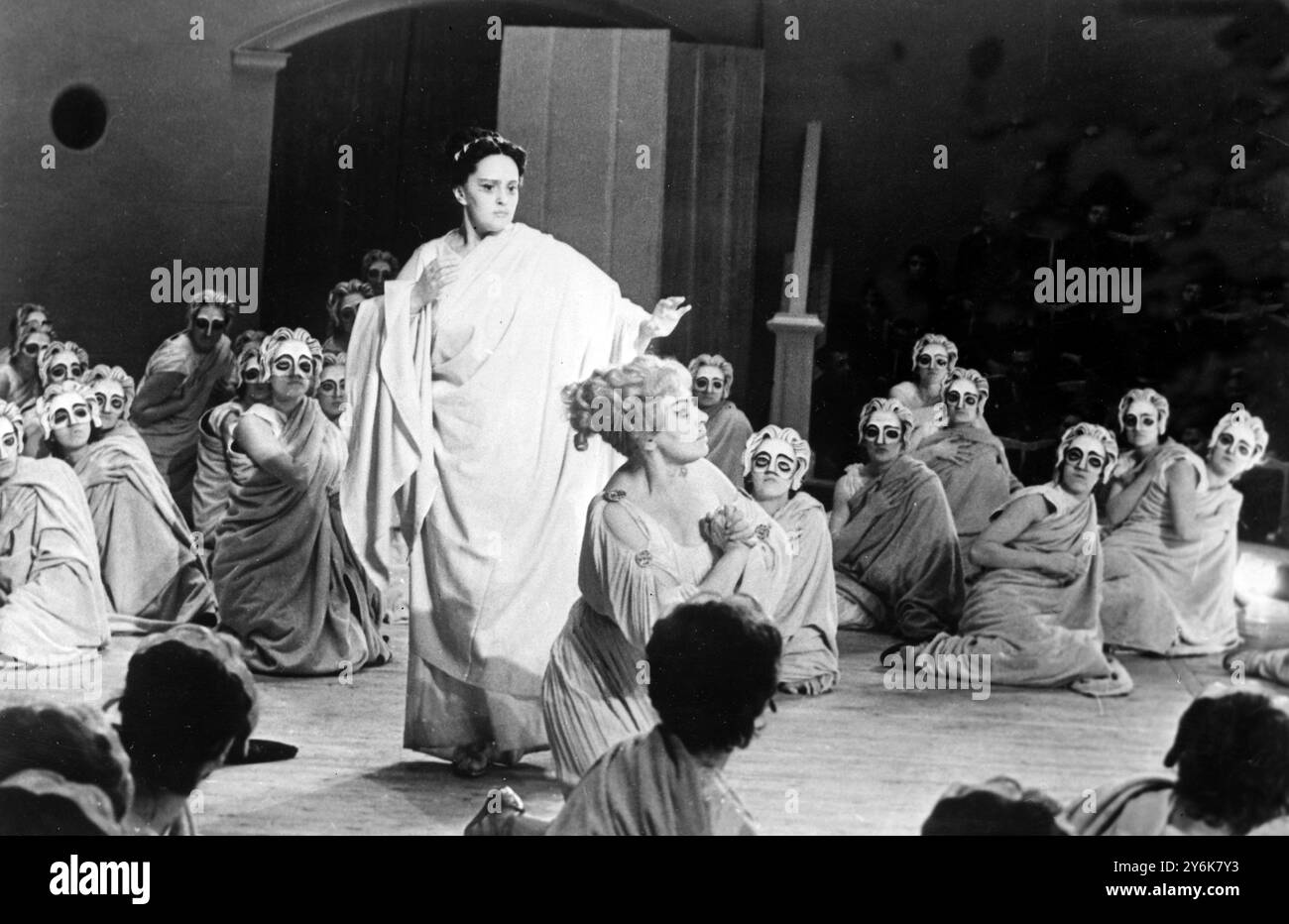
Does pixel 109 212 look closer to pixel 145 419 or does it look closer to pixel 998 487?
pixel 145 419

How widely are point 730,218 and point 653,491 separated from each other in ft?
3.80

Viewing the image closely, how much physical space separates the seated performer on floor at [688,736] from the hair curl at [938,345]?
1.21m

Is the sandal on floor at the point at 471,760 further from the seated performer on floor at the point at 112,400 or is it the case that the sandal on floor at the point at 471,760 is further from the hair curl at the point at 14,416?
the hair curl at the point at 14,416

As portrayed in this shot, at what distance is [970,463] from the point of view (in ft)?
21.0

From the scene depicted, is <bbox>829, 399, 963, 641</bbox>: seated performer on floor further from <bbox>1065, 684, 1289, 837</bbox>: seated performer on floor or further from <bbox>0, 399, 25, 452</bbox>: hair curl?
<bbox>0, 399, 25, 452</bbox>: hair curl

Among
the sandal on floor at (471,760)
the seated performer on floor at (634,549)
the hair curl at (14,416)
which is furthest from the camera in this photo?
the hair curl at (14,416)

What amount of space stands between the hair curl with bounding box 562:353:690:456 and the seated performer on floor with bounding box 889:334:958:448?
945 mm

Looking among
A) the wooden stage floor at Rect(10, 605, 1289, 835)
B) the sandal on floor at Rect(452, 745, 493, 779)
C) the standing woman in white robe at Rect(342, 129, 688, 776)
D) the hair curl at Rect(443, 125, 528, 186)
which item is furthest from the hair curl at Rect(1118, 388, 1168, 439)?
the sandal on floor at Rect(452, 745, 493, 779)

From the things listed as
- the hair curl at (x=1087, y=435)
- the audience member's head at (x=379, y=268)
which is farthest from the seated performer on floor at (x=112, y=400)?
the hair curl at (x=1087, y=435)

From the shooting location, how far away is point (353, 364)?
20.4 feet

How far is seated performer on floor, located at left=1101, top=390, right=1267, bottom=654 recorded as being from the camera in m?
6.38

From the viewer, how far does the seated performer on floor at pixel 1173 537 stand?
6379mm

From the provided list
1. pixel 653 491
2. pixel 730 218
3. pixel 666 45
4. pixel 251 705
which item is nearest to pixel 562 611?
pixel 653 491

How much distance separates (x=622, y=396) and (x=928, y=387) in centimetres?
121
